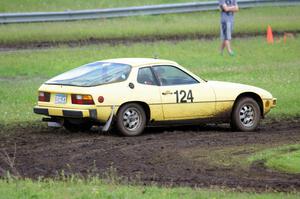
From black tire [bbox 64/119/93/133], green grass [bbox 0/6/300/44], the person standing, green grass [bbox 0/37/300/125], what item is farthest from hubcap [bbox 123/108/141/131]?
green grass [bbox 0/6/300/44]

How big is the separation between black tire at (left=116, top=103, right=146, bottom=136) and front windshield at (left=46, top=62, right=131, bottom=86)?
1.66 ft

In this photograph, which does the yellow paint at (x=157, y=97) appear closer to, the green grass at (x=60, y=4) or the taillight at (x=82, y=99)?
the taillight at (x=82, y=99)

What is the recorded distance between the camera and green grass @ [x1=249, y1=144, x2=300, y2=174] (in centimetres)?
1384

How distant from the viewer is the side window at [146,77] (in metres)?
17.2

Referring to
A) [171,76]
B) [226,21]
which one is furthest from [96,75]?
[226,21]

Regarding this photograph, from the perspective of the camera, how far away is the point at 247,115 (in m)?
18.2

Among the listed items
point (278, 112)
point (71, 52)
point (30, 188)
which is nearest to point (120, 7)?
point (71, 52)

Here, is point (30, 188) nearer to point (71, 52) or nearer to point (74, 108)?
point (74, 108)

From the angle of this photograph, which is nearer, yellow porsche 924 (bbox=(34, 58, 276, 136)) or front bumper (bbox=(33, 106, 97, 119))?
front bumper (bbox=(33, 106, 97, 119))

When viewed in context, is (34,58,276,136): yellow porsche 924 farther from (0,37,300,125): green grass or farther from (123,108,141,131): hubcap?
(0,37,300,125): green grass

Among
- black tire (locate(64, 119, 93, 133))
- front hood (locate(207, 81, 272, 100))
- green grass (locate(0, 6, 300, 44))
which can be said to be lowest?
black tire (locate(64, 119, 93, 133))

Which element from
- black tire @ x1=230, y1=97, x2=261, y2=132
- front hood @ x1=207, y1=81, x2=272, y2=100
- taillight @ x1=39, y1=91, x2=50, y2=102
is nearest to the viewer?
taillight @ x1=39, y1=91, x2=50, y2=102

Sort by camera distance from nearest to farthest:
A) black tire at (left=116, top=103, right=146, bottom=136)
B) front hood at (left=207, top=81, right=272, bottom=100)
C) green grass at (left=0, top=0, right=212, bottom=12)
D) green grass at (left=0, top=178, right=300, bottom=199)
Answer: green grass at (left=0, top=178, right=300, bottom=199), black tire at (left=116, top=103, right=146, bottom=136), front hood at (left=207, top=81, right=272, bottom=100), green grass at (left=0, top=0, right=212, bottom=12)

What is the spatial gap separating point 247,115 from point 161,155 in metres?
3.84
